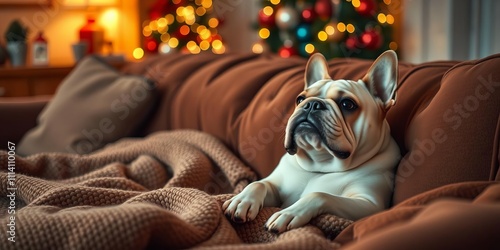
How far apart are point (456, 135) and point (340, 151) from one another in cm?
21

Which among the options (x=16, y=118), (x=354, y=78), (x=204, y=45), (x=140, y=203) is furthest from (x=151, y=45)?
(x=140, y=203)

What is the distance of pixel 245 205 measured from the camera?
1143 mm

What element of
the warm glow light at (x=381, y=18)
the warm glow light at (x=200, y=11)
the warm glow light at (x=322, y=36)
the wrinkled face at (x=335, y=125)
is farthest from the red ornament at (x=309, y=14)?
the wrinkled face at (x=335, y=125)

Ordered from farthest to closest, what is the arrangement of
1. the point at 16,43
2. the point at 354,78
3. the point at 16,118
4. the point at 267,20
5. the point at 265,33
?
1. the point at 265,33
2. the point at 267,20
3. the point at 16,43
4. the point at 16,118
5. the point at 354,78

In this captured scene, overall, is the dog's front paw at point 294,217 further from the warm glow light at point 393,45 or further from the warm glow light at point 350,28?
the warm glow light at point 393,45

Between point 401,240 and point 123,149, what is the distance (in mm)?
1214

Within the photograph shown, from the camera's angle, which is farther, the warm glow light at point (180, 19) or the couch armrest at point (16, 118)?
the warm glow light at point (180, 19)

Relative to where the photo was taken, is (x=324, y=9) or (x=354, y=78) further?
(x=324, y=9)

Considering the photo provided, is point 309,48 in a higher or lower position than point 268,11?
lower

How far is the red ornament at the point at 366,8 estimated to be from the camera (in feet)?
12.3

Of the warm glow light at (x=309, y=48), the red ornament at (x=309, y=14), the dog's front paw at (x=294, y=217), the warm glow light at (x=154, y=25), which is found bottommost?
the warm glow light at (x=309, y=48)

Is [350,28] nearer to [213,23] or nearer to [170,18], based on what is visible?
[213,23]

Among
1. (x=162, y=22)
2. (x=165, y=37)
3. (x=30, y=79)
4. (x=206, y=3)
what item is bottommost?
(x=30, y=79)

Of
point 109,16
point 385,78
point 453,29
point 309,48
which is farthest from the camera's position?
point 109,16
